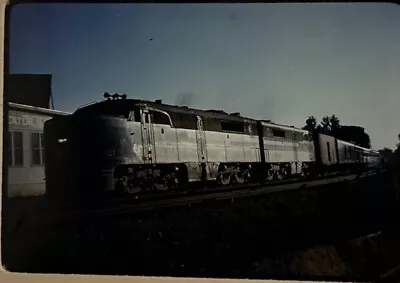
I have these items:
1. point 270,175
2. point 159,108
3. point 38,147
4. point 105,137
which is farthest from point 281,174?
point 38,147

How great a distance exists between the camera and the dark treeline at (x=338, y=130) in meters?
1.46

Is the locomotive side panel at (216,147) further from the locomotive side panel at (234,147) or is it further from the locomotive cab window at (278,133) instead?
the locomotive cab window at (278,133)

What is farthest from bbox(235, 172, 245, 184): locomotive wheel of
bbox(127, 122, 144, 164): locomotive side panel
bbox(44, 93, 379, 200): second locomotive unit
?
bbox(127, 122, 144, 164): locomotive side panel

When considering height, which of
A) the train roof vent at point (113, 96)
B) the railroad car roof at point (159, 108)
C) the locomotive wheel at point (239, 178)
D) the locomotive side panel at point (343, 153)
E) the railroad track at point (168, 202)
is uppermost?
the train roof vent at point (113, 96)

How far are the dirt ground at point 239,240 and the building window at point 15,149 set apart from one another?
0.56 ft

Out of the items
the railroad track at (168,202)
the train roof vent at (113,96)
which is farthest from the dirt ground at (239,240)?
the train roof vent at (113,96)

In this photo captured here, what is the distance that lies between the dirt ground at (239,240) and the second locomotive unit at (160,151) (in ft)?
0.23

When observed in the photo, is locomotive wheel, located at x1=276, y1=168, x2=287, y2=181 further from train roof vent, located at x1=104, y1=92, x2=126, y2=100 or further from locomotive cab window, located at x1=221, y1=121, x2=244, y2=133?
train roof vent, located at x1=104, y1=92, x2=126, y2=100

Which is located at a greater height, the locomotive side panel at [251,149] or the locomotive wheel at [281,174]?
the locomotive side panel at [251,149]

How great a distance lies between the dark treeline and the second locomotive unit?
0.05 m

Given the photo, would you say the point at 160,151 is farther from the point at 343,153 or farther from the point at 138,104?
the point at 343,153

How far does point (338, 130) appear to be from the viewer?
1.48m

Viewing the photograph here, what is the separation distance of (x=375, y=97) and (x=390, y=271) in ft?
1.30

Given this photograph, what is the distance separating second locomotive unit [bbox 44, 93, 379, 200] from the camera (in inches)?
60.2
